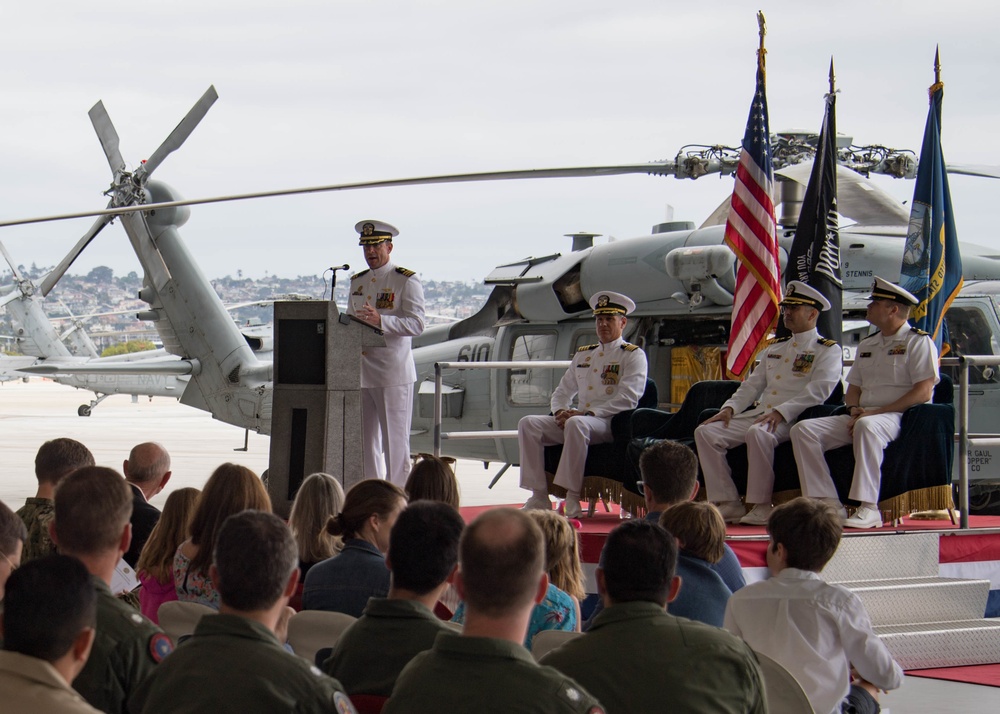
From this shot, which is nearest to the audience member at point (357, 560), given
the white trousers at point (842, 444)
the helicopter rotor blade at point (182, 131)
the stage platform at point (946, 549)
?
the stage platform at point (946, 549)

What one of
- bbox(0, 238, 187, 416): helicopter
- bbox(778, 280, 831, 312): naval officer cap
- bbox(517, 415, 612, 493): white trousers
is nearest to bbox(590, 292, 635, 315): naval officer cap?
bbox(517, 415, 612, 493): white trousers

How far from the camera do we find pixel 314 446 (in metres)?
6.09

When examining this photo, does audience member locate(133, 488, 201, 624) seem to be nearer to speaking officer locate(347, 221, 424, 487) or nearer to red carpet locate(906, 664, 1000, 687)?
speaking officer locate(347, 221, 424, 487)

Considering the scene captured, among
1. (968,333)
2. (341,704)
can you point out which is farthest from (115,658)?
(968,333)

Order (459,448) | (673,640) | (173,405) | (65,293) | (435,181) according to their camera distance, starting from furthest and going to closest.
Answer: (65,293) → (173,405) → (459,448) → (435,181) → (673,640)

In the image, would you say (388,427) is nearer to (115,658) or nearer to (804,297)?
(804,297)

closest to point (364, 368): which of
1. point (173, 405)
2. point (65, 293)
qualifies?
point (173, 405)

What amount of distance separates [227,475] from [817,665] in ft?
6.16

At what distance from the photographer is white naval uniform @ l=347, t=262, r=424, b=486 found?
6793 millimetres

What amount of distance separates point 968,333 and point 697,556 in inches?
230

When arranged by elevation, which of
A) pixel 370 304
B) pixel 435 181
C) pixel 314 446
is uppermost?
pixel 435 181

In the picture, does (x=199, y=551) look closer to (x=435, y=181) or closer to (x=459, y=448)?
(x=435, y=181)

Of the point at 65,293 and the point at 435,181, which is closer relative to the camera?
the point at 435,181

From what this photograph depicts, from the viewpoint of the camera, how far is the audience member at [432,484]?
4.25 m
